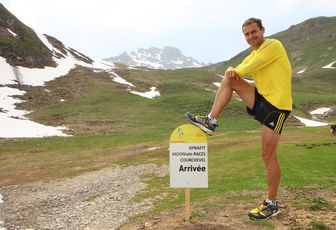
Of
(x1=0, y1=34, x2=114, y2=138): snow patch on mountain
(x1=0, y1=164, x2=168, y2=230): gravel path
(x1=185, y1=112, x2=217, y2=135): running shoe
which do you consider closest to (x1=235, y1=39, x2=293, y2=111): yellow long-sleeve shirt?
(x1=185, y1=112, x2=217, y2=135): running shoe

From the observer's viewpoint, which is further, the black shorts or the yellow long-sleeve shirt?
the black shorts

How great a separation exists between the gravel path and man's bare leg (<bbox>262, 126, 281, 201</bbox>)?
564 centimetres

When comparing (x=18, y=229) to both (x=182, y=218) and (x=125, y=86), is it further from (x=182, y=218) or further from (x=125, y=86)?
(x=125, y=86)

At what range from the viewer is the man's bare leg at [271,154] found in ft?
33.6

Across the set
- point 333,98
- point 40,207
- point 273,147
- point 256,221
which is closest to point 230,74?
point 273,147

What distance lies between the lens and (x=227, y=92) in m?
10.1

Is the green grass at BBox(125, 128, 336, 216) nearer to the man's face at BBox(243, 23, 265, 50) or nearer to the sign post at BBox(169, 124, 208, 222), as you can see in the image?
the sign post at BBox(169, 124, 208, 222)

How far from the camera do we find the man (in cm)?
1009

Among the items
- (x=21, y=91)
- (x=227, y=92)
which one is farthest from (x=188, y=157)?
(x=21, y=91)

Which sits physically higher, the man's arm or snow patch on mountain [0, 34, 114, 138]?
the man's arm

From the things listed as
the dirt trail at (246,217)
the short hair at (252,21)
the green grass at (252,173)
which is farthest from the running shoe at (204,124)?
the green grass at (252,173)

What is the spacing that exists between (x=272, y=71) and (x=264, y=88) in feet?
1.54

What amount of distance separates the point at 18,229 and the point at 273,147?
10.1m

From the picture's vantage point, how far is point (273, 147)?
1035 centimetres
